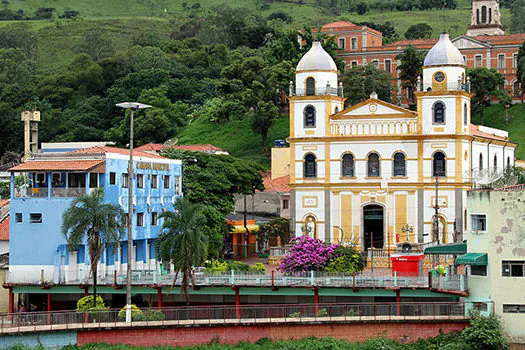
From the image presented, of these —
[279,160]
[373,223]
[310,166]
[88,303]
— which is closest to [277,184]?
[279,160]

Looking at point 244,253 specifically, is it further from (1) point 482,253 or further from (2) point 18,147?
(2) point 18,147

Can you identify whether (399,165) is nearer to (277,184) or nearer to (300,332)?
(277,184)

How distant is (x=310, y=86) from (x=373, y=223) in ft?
30.8

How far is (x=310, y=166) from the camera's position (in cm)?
7100

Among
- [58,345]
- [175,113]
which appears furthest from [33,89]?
[58,345]

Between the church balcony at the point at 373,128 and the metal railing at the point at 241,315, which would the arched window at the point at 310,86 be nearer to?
the church balcony at the point at 373,128

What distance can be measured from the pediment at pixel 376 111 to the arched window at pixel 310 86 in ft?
8.78

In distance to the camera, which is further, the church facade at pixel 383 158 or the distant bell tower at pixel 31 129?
the distant bell tower at pixel 31 129

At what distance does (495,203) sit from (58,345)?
62.5 feet

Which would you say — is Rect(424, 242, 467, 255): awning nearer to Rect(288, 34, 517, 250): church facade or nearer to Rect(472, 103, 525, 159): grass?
Rect(288, 34, 517, 250): church facade

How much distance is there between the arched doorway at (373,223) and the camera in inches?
2749

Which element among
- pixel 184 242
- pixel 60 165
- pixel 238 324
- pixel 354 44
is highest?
pixel 354 44

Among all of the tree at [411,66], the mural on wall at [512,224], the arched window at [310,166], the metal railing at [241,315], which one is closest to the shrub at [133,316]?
the metal railing at [241,315]

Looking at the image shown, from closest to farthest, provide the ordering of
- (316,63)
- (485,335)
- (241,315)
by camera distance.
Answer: (485,335)
(241,315)
(316,63)
